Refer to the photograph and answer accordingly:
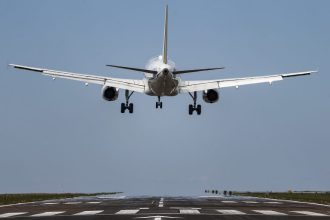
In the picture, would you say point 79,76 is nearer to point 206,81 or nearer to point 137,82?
point 137,82

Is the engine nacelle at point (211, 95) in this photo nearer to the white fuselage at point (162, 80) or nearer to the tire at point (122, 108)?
the white fuselage at point (162, 80)

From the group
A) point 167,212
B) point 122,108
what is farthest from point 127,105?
point 167,212

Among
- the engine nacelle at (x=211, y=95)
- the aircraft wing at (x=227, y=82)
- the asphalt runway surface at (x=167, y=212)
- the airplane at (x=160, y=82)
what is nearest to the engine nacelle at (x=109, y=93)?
the airplane at (x=160, y=82)

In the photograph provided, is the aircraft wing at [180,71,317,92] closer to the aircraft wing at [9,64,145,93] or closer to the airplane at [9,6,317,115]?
the airplane at [9,6,317,115]

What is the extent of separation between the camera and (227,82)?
6406cm

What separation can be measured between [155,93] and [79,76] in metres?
7.87

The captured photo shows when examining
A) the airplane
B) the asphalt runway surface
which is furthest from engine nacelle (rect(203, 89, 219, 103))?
the asphalt runway surface

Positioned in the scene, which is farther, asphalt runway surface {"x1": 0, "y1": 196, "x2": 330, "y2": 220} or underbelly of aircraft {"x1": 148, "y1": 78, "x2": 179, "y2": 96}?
underbelly of aircraft {"x1": 148, "y1": 78, "x2": 179, "y2": 96}

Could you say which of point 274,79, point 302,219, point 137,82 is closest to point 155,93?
point 137,82

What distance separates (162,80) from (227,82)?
7.62 metres

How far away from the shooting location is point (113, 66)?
48.9 meters

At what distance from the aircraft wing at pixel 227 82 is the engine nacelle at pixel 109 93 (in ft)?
22.4

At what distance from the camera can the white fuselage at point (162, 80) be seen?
59.9 metres

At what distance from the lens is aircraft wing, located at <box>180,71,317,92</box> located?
2515 inches
